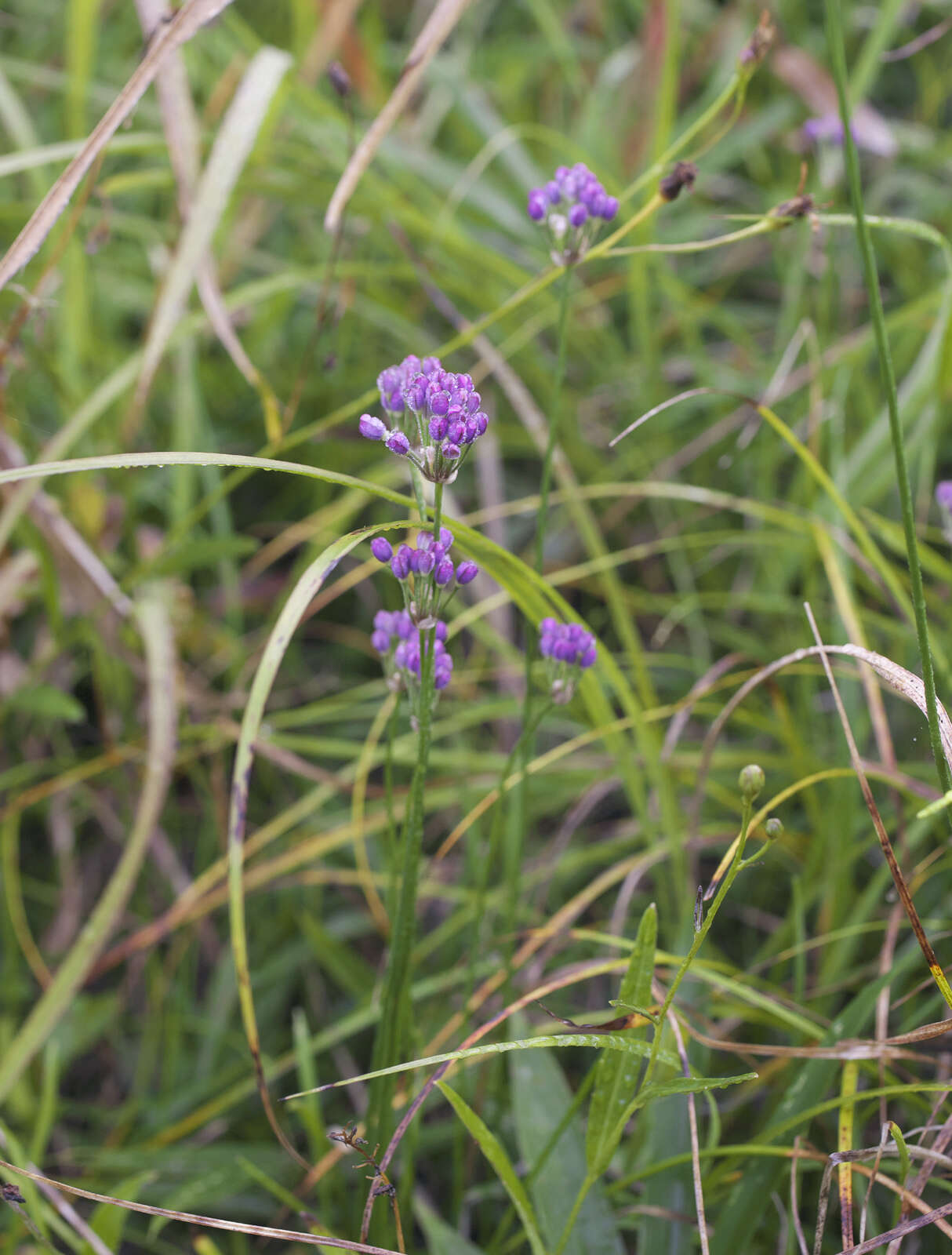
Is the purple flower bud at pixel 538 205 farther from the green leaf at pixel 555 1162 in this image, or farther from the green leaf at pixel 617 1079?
the green leaf at pixel 555 1162

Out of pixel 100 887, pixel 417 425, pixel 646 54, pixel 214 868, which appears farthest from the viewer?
pixel 646 54

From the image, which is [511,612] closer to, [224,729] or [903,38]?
[224,729]

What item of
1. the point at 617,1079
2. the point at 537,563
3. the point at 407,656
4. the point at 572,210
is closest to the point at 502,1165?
the point at 617,1079

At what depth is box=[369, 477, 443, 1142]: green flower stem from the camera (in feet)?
2.78

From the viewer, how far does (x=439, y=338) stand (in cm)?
217

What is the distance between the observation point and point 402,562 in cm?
82

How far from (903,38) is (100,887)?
2.75 metres

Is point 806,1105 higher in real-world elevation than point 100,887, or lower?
higher

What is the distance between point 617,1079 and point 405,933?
0.25m

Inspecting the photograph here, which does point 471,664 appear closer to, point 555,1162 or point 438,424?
point 555,1162

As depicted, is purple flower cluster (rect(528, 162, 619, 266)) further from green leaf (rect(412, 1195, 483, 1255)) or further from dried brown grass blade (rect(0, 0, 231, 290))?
green leaf (rect(412, 1195, 483, 1255))

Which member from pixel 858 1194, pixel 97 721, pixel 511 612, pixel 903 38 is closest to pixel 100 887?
pixel 97 721

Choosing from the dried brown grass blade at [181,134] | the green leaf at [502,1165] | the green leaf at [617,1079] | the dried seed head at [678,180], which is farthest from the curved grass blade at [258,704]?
the dried brown grass blade at [181,134]

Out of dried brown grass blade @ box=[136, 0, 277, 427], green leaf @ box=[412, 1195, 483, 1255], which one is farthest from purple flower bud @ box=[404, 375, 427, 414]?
green leaf @ box=[412, 1195, 483, 1255]
